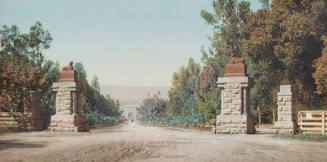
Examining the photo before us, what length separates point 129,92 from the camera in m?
158

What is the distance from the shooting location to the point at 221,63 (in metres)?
34.8

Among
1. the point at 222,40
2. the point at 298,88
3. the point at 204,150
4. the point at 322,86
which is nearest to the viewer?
the point at 204,150

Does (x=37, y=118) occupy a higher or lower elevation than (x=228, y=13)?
lower

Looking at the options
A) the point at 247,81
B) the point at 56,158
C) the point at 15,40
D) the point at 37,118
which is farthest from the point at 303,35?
the point at 15,40

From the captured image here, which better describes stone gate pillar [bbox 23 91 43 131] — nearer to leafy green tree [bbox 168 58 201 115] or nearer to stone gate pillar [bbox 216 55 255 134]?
stone gate pillar [bbox 216 55 255 134]

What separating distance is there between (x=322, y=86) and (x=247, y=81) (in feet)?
27.5

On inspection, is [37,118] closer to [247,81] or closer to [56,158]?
[247,81]

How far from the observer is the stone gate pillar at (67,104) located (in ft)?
58.1

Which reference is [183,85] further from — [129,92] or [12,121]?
[129,92]

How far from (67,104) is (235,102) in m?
7.41

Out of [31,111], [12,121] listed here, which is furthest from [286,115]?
[12,121]

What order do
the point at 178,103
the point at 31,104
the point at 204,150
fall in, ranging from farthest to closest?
1. the point at 178,103
2. the point at 31,104
3. the point at 204,150

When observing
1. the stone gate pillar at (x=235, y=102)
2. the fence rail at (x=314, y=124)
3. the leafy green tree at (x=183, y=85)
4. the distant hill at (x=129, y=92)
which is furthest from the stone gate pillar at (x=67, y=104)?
the distant hill at (x=129, y=92)

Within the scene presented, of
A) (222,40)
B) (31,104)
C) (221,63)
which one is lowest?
(31,104)
